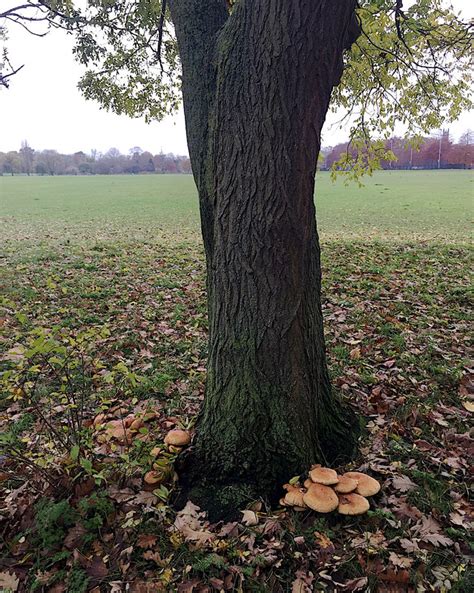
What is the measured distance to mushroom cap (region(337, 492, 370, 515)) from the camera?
2.48m

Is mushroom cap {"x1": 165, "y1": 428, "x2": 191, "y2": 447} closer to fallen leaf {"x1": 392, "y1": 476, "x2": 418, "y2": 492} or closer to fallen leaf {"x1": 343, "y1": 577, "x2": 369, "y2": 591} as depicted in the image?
fallen leaf {"x1": 343, "y1": 577, "x2": 369, "y2": 591}

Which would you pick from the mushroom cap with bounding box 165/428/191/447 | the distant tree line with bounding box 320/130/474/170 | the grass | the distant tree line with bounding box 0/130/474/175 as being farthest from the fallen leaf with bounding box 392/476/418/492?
the distant tree line with bounding box 0/130/474/175

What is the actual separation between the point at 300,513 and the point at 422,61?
7.71 m

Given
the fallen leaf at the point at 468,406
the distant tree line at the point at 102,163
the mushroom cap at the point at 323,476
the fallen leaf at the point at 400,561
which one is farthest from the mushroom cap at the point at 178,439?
the distant tree line at the point at 102,163

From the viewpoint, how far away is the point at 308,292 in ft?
9.78

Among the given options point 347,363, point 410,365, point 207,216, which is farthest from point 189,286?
point 207,216

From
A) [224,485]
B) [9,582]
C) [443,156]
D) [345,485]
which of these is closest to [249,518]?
[224,485]

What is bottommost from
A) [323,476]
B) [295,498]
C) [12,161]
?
[295,498]

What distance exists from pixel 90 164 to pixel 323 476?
89820 millimetres

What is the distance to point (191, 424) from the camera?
3.46 meters

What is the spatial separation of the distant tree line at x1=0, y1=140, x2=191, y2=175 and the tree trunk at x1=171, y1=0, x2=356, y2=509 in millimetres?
81293

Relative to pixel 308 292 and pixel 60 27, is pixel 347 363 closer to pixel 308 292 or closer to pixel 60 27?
pixel 308 292

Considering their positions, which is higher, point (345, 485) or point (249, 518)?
point (345, 485)

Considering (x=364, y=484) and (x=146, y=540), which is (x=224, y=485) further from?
(x=364, y=484)
